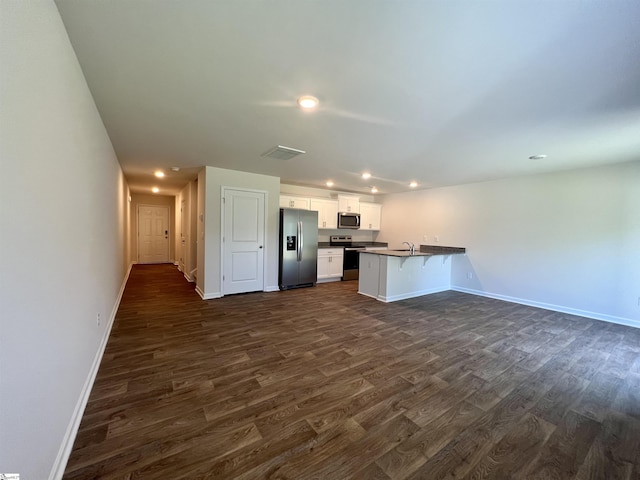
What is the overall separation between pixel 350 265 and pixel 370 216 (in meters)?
1.68

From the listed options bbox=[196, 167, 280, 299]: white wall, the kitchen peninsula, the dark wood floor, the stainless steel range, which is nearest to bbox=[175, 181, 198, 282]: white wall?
bbox=[196, 167, 280, 299]: white wall

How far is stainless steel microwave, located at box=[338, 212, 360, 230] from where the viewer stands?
6.99m

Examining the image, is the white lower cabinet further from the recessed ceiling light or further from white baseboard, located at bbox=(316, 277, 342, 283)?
the recessed ceiling light

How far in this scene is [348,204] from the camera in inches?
280

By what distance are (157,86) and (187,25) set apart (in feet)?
2.69

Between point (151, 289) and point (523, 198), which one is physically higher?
point (523, 198)

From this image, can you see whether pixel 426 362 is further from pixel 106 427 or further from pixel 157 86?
pixel 157 86

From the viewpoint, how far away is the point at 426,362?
267cm

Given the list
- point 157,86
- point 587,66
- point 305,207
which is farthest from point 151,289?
point 587,66

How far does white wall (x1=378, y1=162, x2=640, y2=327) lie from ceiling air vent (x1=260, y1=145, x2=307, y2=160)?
13.7 feet

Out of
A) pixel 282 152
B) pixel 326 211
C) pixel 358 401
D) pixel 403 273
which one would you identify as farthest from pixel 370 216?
pixel 358 401

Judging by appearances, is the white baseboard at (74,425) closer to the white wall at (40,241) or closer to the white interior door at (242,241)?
the white wall at (40,241)

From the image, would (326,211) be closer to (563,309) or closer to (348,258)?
(348,258)

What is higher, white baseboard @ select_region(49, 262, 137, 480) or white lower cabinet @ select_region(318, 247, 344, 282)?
white lower cabinet @ select_region(318, 247, 344, 282)
